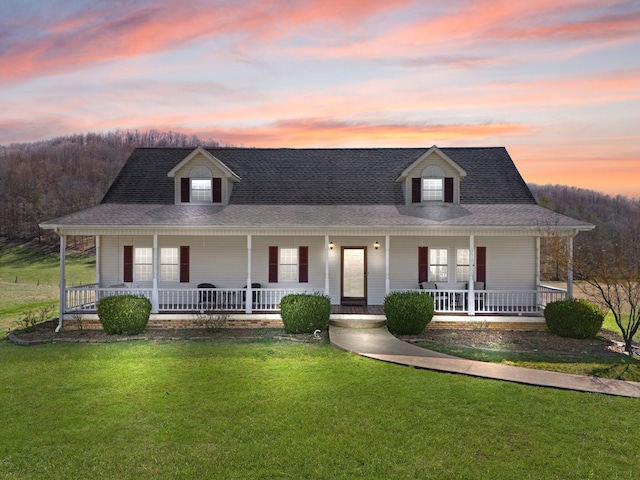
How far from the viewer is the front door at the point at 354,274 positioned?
754 inches

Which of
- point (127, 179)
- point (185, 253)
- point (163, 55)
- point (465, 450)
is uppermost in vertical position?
point (163, 55)

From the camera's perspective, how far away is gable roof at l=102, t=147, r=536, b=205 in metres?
20.2

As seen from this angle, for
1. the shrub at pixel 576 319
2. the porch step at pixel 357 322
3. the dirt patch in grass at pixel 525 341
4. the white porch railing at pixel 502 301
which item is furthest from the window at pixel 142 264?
the shrub at pixel 576 319

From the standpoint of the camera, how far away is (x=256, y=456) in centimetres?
673

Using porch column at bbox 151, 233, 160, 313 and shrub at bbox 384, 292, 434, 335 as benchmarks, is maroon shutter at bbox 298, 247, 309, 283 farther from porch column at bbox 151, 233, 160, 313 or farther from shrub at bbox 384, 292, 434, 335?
porch column at bbox 151, 233, 160, 313

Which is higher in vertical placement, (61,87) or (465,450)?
(61,87)

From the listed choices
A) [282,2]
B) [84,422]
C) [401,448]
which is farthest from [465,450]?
[282,2]

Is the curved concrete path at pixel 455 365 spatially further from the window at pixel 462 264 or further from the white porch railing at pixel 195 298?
the window at pixel 462 264

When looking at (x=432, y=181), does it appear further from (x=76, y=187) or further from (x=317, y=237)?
(x=76, y=187)

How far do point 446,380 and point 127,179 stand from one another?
16.8 m

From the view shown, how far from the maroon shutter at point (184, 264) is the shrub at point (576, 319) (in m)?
13.4

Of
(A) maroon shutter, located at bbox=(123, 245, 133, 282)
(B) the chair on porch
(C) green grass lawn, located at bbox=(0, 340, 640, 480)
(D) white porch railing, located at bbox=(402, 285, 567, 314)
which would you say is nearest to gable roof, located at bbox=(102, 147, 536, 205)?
(A) maroon shutter, located at bbox=(123, 245, 133, 282)

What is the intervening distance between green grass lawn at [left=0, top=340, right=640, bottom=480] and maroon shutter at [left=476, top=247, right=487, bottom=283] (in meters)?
8.76

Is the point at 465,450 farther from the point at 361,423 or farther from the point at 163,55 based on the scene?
the point at 163,55
